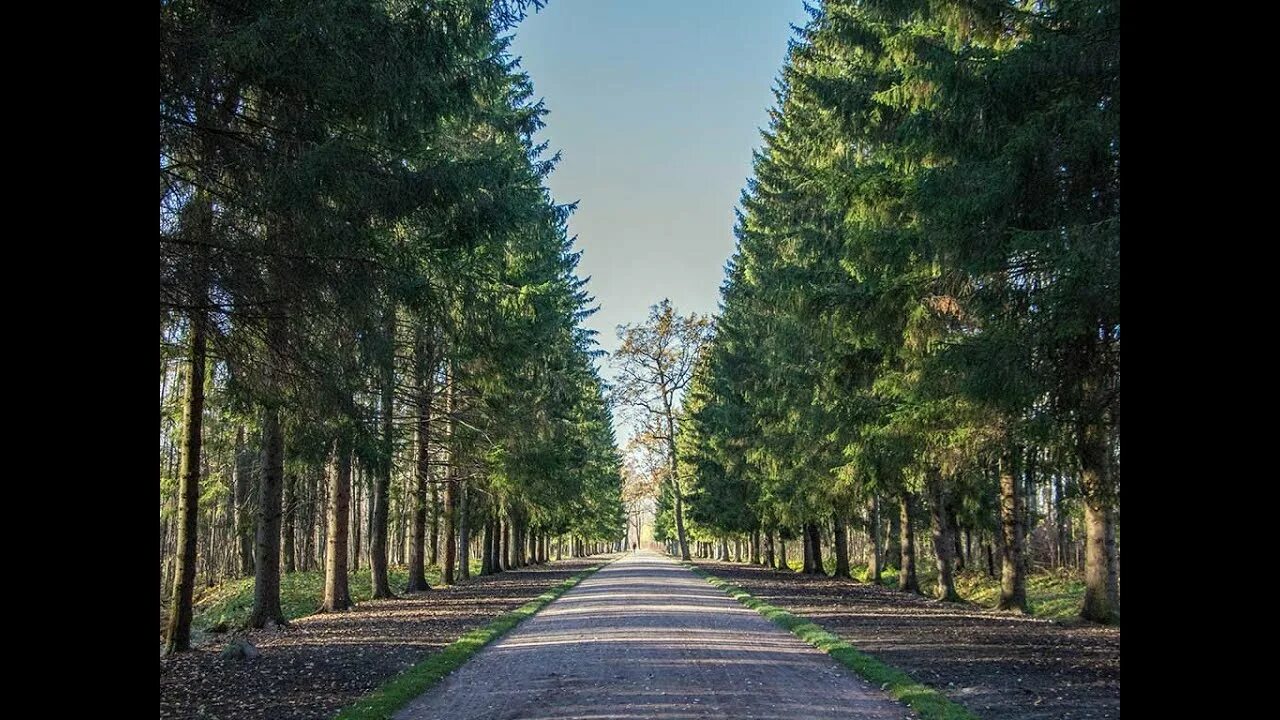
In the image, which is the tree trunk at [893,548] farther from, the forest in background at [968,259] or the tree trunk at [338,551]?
the tree trunk at [338,551]

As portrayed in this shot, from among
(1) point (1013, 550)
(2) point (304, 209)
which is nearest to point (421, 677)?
(2) point (304, 209)

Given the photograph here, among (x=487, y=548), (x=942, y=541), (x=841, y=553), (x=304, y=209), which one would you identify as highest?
(x=304, y=209)

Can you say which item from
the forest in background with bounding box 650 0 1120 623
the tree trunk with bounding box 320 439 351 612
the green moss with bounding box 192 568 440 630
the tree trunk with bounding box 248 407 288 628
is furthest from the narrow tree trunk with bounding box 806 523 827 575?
the tree trunk with bounding box 248 407 288 628

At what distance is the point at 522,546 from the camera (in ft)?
179

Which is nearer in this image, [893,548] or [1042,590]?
[1042,590]

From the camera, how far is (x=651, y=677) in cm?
1058

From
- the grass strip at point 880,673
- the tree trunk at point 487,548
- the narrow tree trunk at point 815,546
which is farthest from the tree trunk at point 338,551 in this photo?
the narrow tree trunk at point 815,546

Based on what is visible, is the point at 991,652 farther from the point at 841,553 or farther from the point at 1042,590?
the point at 1042,590

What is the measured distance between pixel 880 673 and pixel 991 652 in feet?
8.99

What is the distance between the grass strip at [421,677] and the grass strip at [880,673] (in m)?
5.05

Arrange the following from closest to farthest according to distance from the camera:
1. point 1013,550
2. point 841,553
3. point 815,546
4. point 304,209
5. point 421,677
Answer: point 304,209
point 421,677
point 1013,550
point 841,553
point 815,546
